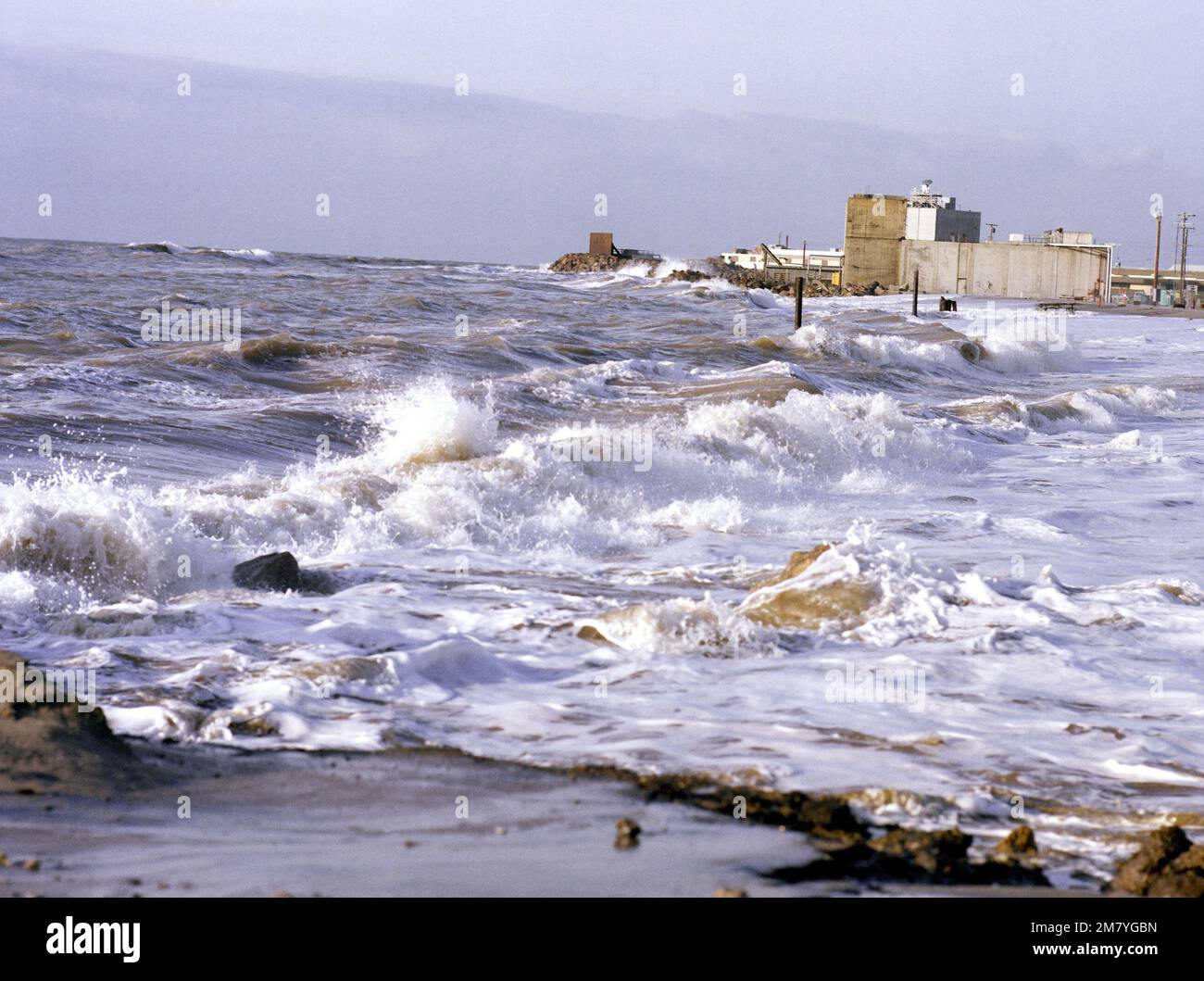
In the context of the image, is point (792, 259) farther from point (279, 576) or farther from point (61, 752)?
point (61, 752)

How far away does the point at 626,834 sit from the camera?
415 centimetres

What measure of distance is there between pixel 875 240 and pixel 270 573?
76.8 metres

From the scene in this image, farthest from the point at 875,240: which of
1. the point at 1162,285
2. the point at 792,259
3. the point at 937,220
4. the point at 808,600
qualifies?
the point at 808,600

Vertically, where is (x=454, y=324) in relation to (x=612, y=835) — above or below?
above

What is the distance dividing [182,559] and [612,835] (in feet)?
15.4

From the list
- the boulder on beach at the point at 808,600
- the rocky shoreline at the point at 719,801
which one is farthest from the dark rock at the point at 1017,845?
the boulder on beach at the point at 808,600

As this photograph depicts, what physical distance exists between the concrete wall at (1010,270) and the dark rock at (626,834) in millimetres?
73818

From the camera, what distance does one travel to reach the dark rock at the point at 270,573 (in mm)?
7582

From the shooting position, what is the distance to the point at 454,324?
98.9ft

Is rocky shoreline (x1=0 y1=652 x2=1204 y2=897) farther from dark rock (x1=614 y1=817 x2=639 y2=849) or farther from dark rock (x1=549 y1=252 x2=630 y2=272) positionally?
dark rock (x1=549 y1=252 x2=630 y2=272)

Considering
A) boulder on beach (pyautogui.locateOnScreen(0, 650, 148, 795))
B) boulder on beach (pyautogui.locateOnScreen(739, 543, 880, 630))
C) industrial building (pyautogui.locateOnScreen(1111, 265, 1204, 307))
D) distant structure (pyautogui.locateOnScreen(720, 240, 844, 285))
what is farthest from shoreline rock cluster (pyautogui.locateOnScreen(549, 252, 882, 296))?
boulder on beach (pyautogui.locateOnScreen(0, 650, 148, 795))

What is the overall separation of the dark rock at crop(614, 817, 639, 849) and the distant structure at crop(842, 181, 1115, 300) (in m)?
73.8
